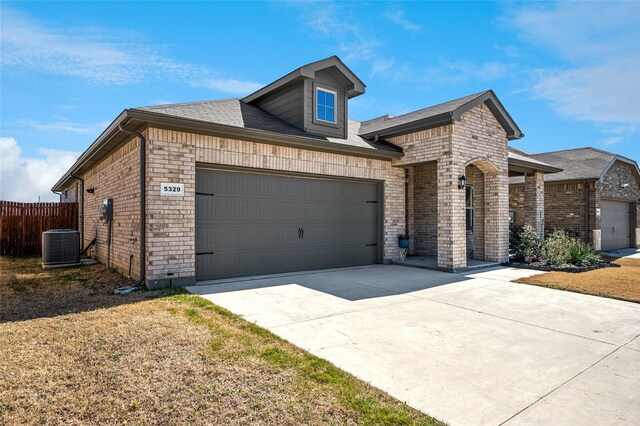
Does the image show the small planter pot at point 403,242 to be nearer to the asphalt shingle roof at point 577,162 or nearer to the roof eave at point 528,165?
the roof eave at point 528,165

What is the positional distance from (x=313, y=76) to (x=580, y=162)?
1521 centimetres

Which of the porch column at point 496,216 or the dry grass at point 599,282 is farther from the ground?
the porch column at point 496,216

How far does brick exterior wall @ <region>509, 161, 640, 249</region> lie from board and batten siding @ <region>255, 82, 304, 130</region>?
12535mm

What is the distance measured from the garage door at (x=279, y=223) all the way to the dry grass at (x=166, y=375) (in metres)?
2.70

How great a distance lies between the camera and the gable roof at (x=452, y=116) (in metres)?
9.20

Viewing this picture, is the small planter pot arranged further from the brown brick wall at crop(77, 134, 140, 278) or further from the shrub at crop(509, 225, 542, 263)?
the brown brick wall at crop(77, 134, 140, 278)

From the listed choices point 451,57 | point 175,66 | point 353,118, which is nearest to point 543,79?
point 451,57

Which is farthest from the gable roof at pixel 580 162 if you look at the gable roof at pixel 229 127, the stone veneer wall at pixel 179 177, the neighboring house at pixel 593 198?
the stone veneer wall at pixel 179 177

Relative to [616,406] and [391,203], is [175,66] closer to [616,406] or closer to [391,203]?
[391,203]

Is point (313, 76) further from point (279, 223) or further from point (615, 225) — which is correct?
point (615, 225)

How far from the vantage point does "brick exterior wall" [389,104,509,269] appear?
924 cm

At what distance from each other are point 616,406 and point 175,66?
10.5m

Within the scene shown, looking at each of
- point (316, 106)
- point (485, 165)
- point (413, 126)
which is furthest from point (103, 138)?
point (485, 165)

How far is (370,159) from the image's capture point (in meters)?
10.2
